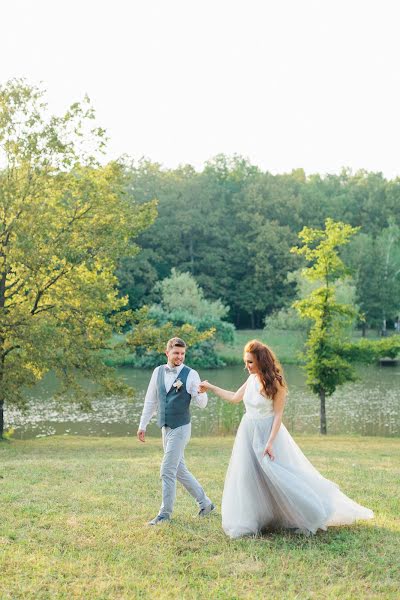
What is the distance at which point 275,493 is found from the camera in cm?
704

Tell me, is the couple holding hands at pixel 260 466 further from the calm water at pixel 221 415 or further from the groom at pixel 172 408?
the calm water at pixel 221 415

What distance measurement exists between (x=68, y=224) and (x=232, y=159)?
78.3 metres

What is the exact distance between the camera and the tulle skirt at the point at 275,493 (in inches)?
275

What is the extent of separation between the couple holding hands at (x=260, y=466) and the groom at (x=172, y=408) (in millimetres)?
10

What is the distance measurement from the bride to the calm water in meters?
14.2

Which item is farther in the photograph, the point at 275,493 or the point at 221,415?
the point at 221,415

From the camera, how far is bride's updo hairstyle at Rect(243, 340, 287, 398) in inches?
284

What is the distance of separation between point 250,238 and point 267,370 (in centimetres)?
6940

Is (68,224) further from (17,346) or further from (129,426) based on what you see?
(129,426)

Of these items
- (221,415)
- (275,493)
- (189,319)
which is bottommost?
(221,415)

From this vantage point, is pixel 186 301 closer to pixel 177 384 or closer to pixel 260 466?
pixel 177 384

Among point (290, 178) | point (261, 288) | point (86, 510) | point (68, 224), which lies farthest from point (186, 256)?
point (86, 510)

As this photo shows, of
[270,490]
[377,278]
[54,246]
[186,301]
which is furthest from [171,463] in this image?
[377,278]

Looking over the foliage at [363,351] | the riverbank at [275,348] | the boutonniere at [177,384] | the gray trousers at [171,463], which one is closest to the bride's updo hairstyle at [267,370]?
the boutonniere at [177,384]
